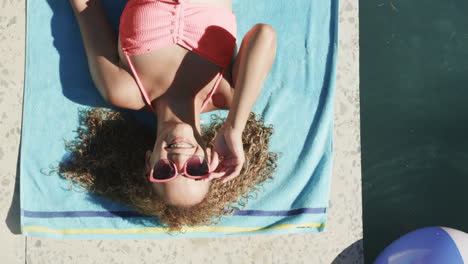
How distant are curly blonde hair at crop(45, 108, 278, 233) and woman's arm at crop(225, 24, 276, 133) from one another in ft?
1.05

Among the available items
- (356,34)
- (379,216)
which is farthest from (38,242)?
(356,34)

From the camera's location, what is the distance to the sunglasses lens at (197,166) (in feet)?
5.02

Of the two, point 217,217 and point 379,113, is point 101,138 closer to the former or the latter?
point 217,217

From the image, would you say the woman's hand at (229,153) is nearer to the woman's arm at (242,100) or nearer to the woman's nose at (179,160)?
the woman's arm at (242,100)

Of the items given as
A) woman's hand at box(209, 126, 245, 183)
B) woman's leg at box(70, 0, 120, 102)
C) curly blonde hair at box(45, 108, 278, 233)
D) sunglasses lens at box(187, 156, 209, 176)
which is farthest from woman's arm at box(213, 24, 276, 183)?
woman's leg at box(70, 0, 120, 102)

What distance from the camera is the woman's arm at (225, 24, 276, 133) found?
1.67m

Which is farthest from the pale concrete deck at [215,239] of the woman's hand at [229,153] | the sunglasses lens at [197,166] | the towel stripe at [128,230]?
the sunglasses lens at [197,166]

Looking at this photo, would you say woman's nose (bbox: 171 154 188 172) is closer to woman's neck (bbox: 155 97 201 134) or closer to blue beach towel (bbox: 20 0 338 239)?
woman's neck (bbox: 155 97 201 134)

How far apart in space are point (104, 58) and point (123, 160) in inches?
18.4

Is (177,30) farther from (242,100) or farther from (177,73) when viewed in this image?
(242,100)

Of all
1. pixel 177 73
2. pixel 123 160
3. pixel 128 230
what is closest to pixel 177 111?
pixel 177 73

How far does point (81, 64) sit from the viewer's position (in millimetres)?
2062

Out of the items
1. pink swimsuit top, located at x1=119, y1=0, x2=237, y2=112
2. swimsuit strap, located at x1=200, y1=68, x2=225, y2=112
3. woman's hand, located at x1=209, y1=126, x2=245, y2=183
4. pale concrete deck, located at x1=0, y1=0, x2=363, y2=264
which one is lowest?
pale concrete deck, located at x1=0, y1=0, x2=363, y2=264

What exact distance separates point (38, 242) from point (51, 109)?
0.66 metres
